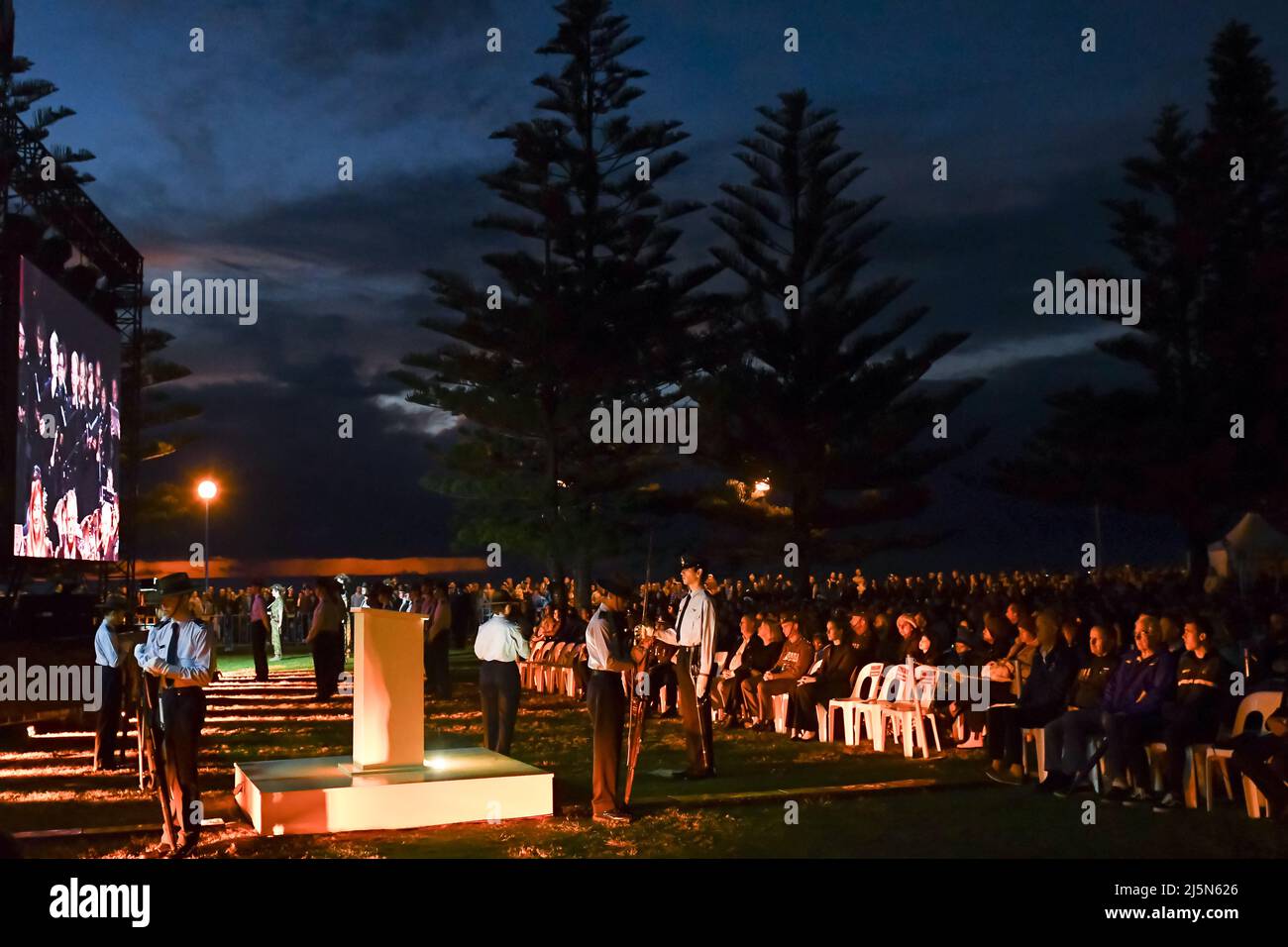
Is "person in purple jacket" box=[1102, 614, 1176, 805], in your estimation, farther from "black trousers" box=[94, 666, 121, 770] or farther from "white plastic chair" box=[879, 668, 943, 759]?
"black trousers" box=[94, 666, 121, 770]

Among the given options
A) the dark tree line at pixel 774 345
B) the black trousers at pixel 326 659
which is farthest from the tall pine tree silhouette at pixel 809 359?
the black trousers at pixel 326 659

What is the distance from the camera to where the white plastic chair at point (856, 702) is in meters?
10.5

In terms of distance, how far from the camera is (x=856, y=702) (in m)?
10.5

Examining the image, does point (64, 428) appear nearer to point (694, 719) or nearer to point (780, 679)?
point (780, 679)

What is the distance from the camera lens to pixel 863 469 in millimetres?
25500

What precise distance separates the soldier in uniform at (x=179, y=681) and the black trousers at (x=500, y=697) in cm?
289

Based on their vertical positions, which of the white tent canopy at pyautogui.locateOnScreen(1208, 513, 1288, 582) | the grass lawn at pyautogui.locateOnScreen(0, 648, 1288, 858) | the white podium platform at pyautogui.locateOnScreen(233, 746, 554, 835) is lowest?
the grass lawn at pyautogui.locateOnScreen(0, 648, 1288, 858)

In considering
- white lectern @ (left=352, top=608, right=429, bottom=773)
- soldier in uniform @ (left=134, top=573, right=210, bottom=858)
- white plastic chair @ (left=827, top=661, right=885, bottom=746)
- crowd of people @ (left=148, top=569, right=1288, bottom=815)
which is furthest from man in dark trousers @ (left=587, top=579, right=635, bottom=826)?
white plastic chair @ (left=827, top=661, right=885, bottom=746)

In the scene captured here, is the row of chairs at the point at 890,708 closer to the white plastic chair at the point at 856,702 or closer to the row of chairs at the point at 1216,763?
the white plastic chair at the point at 856,702

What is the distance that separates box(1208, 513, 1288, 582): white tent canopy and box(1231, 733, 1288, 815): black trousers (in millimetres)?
16207

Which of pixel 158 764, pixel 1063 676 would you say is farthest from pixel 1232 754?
pixel 158 764

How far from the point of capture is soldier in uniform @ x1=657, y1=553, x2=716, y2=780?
870 cm
